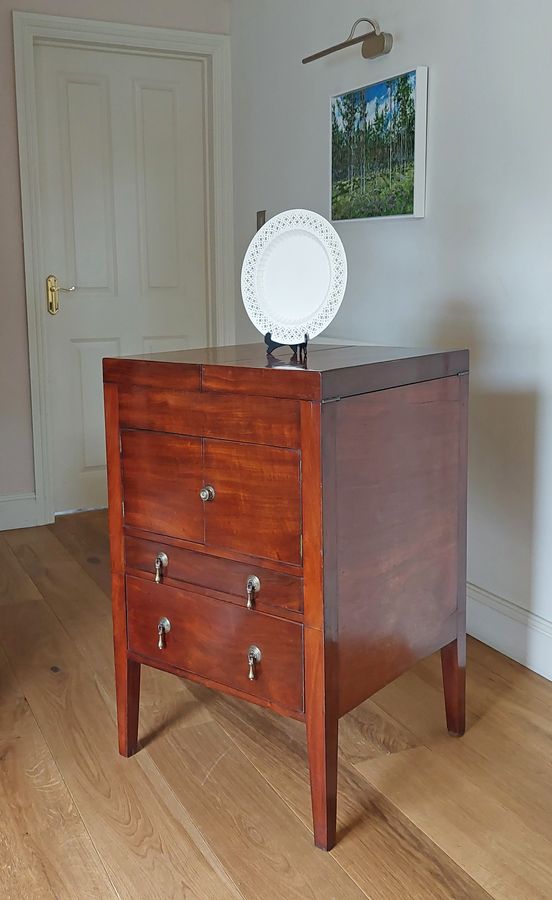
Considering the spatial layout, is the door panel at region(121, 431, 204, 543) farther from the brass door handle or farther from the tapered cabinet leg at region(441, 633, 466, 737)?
the brass door handle

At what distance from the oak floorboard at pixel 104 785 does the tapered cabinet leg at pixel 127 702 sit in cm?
4

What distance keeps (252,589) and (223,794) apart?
0.46 m

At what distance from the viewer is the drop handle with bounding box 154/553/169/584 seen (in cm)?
179

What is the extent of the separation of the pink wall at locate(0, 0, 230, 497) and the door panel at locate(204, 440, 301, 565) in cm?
225

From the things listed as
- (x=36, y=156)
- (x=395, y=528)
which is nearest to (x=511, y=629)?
(x=395, y=528)

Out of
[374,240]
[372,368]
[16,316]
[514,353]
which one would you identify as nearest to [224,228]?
[16,316]

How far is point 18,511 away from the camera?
12.3 ft

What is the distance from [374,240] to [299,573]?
1603 millimetres

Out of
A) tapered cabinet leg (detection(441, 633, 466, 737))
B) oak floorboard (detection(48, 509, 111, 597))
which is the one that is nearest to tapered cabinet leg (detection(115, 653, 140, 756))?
tapered cabinet leg (detection(441, 633, 466, 737))

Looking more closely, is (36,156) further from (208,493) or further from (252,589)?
(252,589)

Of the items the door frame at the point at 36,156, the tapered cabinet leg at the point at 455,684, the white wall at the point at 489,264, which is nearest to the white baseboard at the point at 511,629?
the white wall at the point at 489,264

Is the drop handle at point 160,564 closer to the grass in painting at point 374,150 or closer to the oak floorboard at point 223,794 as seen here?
the oak floorboard at point 223,794

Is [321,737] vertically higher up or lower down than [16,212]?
lower down

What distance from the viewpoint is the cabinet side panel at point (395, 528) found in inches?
62.6
